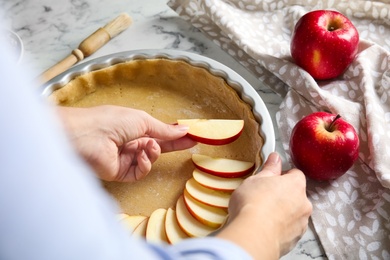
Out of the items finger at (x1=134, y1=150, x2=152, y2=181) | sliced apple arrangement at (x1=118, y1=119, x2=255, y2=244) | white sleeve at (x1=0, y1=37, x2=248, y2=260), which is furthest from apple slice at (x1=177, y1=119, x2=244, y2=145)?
white sleeve at (x1=0, y1=37, x2=248, y2=260)

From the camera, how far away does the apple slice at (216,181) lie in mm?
1051

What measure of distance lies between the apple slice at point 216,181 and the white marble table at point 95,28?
1.05ft

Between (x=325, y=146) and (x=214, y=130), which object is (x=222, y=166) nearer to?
(x=214, y=130)

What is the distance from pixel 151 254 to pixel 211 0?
3.42 feet

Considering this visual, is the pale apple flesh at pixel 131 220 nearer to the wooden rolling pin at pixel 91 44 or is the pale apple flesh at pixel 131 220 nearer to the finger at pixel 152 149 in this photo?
the finger at pixel 152 149

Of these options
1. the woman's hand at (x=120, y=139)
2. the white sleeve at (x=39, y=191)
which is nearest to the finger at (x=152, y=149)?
the woman's hand at (x=120, y=139)

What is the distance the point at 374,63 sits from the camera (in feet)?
4.32

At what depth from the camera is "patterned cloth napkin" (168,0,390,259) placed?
1.06 m

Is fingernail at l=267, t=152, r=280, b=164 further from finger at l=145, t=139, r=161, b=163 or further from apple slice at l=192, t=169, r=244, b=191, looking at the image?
finger at l=145, t=139, r=161, b=163

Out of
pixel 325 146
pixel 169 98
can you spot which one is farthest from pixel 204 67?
pixel 325 146

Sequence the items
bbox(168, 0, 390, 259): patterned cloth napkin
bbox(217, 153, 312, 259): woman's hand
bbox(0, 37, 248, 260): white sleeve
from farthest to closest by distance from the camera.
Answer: bbox(168, 0, 390, 259): patterned cloth napkin → bbox(217, 153, 312, 259): woman's hand → bbox(0, 37, 248, 260): white sleeve

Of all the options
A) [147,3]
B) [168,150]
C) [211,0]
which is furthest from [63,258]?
[147,3]

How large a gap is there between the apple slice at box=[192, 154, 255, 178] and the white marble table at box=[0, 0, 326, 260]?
276 millimetres

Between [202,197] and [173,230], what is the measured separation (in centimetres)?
9
